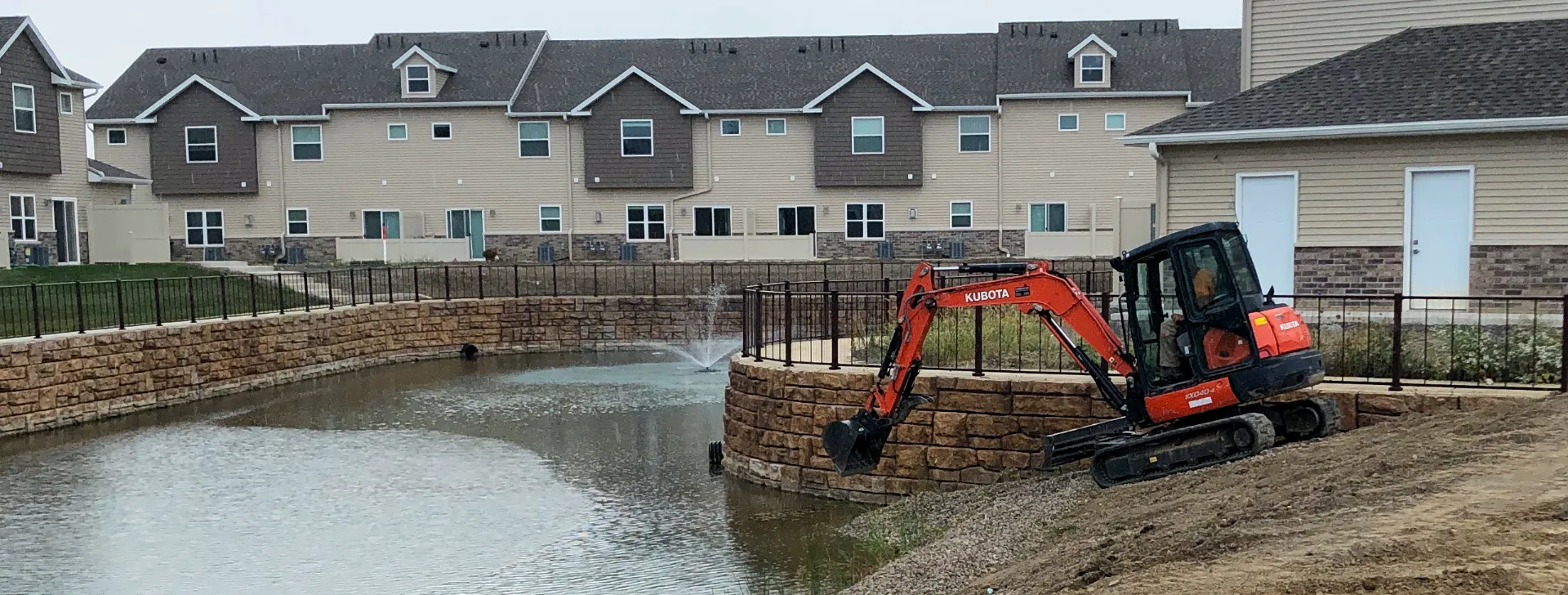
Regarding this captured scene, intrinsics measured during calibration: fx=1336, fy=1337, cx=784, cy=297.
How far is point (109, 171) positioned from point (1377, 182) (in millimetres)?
35626

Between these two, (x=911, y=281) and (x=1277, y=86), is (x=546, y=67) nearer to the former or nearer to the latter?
(x=1277, y=86)

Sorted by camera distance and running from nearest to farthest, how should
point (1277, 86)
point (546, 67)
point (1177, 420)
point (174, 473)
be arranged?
point (1177, 420) < point (174, 473) < point (1277, 86) < point (546, 67)

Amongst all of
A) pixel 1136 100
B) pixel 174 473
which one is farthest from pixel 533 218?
pixel 174 473

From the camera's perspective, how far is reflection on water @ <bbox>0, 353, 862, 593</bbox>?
11789 mm

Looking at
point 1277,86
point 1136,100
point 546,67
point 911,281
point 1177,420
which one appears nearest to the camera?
point 1177,420

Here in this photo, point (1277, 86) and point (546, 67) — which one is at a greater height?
point (546, 67)

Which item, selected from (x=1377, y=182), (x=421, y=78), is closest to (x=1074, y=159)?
(x=421, y=78)

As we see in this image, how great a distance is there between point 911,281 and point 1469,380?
5.44 metres

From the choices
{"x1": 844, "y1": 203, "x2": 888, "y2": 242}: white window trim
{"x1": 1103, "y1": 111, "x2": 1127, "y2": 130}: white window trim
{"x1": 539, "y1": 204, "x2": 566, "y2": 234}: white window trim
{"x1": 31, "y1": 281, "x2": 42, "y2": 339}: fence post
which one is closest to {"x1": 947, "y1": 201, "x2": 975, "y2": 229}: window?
{"x1": 844, "y1": 203, "x2": 888, "y2": 242}: white window trim

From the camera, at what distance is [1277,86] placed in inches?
793

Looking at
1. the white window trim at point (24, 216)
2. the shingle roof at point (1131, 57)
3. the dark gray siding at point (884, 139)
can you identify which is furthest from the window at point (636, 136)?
the white window trim at point (24, 216)

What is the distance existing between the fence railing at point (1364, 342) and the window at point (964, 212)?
Answer: 2318 centimetres

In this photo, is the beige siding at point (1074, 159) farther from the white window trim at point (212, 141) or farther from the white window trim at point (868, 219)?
the white window trim at point (212, 141)

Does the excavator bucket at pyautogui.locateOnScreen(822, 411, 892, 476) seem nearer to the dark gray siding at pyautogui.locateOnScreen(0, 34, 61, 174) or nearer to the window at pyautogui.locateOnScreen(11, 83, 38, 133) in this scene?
the dark gray siding at pyautogui.locateOnScreen(0, 34, 61, 174)
